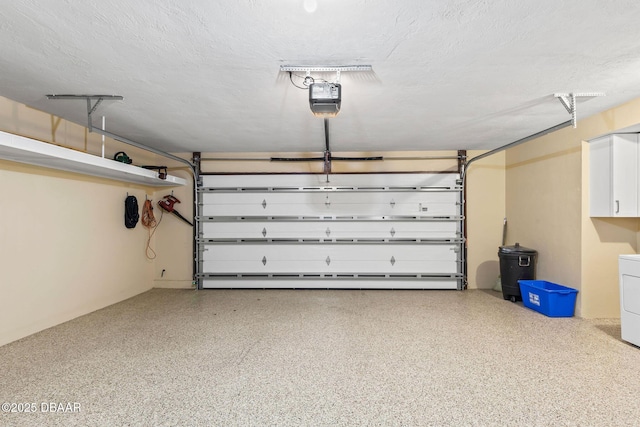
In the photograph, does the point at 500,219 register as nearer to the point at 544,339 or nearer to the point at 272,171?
the point at 544,339

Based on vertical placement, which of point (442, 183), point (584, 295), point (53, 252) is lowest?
point (584, 295)

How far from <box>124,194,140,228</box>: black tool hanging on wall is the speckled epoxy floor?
1.44m

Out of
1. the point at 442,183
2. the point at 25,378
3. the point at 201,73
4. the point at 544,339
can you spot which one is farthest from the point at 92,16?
the point at 442,183

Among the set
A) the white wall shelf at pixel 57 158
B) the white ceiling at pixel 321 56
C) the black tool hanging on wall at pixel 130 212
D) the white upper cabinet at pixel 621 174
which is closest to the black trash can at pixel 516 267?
the white upper cabinet at pixel 621 174

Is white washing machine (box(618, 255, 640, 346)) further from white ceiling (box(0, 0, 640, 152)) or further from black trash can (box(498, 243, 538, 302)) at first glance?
white ceiling (box(0, 0, 640, 152))

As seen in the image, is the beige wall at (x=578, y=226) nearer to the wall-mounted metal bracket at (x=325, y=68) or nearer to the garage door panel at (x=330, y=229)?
the garage door panel at (x=330, y=229)

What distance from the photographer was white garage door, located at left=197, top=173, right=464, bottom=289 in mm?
5539

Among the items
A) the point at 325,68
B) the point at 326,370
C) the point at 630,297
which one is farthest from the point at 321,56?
the point at 630,297

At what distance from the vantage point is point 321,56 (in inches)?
87.0

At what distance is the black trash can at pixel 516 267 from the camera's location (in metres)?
4.54

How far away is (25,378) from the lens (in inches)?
95.2

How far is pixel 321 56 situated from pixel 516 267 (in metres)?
4.15

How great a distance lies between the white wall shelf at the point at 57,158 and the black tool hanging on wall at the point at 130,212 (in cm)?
69

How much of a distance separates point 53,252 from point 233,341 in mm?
2434
